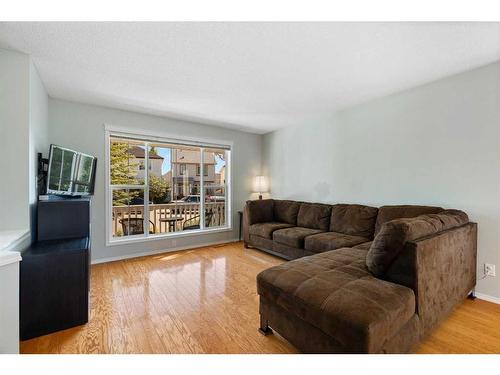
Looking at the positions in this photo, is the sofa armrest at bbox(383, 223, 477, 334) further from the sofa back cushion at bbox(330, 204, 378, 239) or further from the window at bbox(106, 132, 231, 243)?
the window at bbox(106, 132, 231, 243)

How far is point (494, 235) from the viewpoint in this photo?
2.22m

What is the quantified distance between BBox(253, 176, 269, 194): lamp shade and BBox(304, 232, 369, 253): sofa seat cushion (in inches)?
81.2

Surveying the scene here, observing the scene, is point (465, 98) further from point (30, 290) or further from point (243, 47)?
point (30, 290)

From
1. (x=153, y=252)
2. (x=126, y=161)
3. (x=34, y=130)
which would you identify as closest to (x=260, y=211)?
(x=153, y=252)

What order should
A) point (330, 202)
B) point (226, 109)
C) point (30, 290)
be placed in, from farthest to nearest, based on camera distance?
point (330, 202) < point (226, 109) < point (30, 290)

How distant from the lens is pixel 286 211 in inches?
163

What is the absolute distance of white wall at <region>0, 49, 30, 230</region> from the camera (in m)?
2.02

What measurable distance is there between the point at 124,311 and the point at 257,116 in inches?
128

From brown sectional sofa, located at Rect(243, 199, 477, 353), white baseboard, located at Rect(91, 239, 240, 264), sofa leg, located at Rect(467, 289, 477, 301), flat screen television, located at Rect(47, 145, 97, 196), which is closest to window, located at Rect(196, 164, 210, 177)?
white baseboard, located at Rect(91, 239, 240, 264)

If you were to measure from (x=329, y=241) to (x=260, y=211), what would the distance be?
158cm

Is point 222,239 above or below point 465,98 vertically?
below
